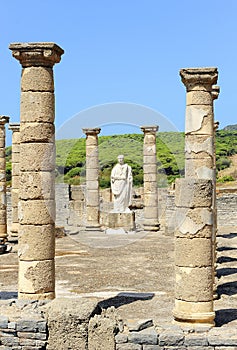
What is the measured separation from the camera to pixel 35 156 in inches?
363

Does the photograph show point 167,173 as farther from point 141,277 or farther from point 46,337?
point 46,337

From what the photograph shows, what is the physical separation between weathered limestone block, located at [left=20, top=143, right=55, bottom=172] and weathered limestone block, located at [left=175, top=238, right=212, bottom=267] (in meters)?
2.78

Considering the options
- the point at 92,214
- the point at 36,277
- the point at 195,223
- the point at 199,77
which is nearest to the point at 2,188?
the point at 92,214

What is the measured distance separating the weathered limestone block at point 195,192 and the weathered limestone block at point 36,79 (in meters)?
2.90

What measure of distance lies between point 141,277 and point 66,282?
5.61 feet

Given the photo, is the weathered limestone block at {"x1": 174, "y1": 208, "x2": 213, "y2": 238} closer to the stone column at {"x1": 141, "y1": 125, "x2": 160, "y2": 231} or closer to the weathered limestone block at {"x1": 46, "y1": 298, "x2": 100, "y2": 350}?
the weathered limestone block at {"x1": 46, "y1": 298, "x2": 100, "y2": 350}

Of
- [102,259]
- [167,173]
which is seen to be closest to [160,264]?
[102,259]

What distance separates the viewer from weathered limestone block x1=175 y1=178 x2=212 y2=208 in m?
7.96

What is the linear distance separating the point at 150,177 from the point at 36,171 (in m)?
13.6

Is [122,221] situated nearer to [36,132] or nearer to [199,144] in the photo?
[199,144]

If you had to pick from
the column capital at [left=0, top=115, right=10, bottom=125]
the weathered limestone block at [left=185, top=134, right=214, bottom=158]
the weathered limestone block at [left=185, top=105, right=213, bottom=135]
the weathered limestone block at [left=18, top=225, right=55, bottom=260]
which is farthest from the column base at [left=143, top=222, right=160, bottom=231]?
the weathered limestone block at [left=18, top=225, right=55, bottom=260]

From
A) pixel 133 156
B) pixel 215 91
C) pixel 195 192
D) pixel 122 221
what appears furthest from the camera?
pixel 133 156

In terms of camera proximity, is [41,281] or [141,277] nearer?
[41,281]

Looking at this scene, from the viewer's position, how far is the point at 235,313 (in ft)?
28.6
